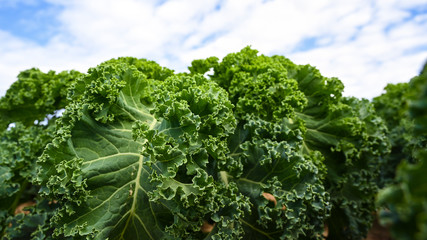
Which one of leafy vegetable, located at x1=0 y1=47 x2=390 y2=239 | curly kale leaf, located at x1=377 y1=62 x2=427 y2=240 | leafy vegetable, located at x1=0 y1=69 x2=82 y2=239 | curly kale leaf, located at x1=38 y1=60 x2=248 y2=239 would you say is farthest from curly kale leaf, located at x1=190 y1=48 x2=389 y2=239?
curly kale leaf, located at x1=377 y1=62 x2=427 y2=240

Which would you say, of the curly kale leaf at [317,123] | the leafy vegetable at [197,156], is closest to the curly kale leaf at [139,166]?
the leafy vegetable at [197,156]

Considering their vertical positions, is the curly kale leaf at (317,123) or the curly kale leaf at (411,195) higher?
the curly kale leaf at (317,123)

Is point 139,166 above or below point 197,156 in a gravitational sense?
below

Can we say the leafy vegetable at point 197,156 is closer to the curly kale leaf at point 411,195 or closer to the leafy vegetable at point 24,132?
the leafy vegetable at point 24,132

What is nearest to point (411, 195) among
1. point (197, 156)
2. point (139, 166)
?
point (197, 156)

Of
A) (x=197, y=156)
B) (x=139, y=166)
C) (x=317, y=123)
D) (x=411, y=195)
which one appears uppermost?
(x=317, y=123)

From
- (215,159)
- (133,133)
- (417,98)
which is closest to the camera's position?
(417,98)

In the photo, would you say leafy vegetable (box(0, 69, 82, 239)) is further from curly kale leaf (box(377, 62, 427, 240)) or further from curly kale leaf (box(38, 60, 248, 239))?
curly kale leaf (box(377, 62, 427, 240))

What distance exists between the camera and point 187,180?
377 cm

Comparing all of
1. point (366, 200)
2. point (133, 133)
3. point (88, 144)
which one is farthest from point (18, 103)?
point (366, 200)

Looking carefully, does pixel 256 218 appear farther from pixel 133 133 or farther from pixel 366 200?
pixel 366 200

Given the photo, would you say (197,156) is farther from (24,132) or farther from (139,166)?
(24,132)

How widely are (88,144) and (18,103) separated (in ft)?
10.9

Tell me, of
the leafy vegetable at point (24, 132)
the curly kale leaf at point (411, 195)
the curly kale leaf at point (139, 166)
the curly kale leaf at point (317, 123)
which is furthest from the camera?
the leafy vegetable at point (24, 132)
